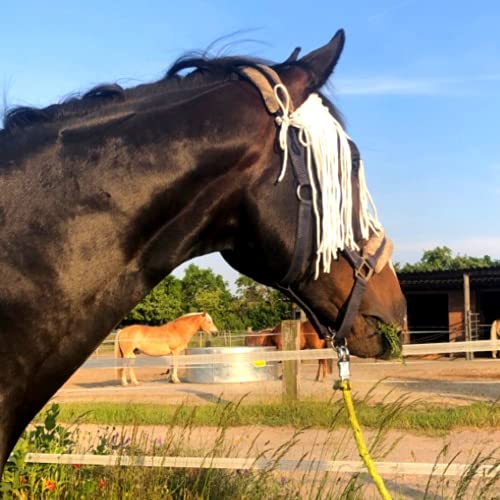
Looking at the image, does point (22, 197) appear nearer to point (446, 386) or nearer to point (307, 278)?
point (307, 278)

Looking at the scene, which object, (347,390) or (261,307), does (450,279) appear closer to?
(261,307)

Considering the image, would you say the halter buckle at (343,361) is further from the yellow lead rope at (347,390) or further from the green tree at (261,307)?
the green tree at (261,307)

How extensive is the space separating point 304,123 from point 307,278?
410 mm

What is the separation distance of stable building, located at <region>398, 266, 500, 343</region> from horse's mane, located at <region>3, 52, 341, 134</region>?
1619 cm

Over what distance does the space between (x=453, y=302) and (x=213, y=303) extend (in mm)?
14268

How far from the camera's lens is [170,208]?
1549mm

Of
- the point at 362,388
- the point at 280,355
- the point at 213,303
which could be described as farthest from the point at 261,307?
the point at 280,355

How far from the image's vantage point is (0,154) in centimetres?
150

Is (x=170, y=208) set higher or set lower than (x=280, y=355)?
higher

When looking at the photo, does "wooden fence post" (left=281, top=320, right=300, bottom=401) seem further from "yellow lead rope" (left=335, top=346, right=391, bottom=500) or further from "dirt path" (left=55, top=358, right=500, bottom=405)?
"yellow lead rope" (left=335, top=346, right=391, bottom=500)

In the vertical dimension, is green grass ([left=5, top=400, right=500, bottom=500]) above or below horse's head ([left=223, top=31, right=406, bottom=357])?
below

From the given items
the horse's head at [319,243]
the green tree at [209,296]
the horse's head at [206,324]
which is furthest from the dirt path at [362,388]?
the green tree at [209,296]

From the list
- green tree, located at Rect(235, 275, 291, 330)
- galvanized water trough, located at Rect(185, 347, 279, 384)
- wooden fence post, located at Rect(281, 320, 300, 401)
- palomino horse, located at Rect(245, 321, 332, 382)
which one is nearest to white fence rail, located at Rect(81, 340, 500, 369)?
wooden fence post, located at Rect(281, 320, 300, 401)

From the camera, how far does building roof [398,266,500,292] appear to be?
744 inches
